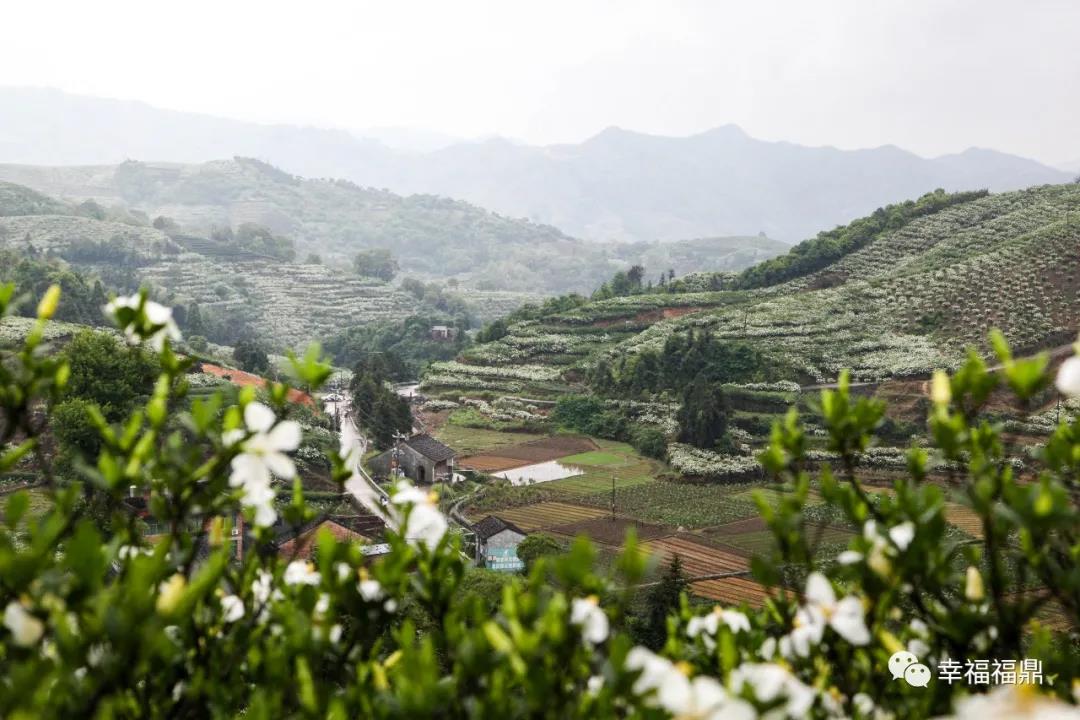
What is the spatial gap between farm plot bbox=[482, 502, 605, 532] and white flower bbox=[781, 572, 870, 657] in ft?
63.3

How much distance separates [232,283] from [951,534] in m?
68.4

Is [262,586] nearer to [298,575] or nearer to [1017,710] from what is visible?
[298,575]

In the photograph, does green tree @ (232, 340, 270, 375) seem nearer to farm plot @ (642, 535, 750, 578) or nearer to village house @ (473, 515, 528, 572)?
village house @ (473, 515, 528, 572)

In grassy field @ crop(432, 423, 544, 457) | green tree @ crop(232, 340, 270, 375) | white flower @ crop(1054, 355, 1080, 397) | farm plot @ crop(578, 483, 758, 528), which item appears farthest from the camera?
green tree @ crop(232, 340, 270, 375)

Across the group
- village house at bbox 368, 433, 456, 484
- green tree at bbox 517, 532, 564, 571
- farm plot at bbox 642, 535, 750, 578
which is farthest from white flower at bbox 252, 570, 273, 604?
village house at bbox 368, 433, 456, 484

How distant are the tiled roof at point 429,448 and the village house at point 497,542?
6.19 metres

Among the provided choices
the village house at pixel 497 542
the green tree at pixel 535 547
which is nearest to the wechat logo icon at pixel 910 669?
the green tree at pixel 535 547

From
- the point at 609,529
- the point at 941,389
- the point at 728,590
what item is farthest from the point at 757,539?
the point at 941,389

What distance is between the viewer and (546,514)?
22.9m

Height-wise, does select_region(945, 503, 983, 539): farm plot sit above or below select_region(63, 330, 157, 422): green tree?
below

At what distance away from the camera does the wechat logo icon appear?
221 cm

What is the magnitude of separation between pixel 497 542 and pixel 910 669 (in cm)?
1770

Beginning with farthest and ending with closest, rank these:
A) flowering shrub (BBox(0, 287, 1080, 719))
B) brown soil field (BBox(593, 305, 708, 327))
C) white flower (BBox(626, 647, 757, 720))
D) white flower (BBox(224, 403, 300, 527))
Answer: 1. brown soil field (BBox(593, 305, 708, 327))
2. white flower (BBox(224, 403, 300, 527))
3. flowering shrub (BBox(0, 287, 1080, 719))
4. white flower (BBox(626, 647, 757, 720))

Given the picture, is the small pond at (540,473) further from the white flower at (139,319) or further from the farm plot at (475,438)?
the white flower at (139,319)
